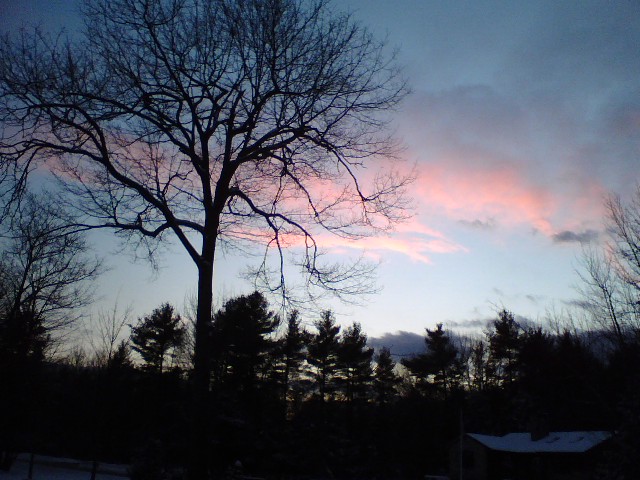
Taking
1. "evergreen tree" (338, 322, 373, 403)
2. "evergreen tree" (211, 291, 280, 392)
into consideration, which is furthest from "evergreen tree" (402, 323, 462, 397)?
"evergreen tree" (211, 291, 280, 392)

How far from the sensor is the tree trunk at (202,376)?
9.17 m

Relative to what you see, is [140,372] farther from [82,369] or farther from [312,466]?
[312,466]

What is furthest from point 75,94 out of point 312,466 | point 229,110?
point 312,466

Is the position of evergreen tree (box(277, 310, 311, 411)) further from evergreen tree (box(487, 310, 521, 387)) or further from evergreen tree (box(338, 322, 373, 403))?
evergreen tree (box(487, 310, 521, 387))

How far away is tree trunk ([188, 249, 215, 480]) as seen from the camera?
9172mm

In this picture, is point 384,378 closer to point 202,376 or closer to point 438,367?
point 438,367

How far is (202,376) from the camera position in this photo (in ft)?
32.0

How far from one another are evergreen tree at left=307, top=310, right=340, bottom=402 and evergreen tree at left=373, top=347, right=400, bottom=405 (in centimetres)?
494

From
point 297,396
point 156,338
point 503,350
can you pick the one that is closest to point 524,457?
point 503,350

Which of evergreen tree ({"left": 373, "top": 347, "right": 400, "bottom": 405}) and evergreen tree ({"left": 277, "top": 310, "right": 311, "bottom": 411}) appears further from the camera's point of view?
evergreen tree ({"left": 373, "top": 347, "right": 400, "bottom": 405})

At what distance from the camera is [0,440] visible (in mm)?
27984

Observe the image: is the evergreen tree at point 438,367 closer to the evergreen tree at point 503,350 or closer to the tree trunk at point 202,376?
the evergreen tree at point 503,350

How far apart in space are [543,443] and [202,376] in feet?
100

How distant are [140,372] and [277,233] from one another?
36.4 m
